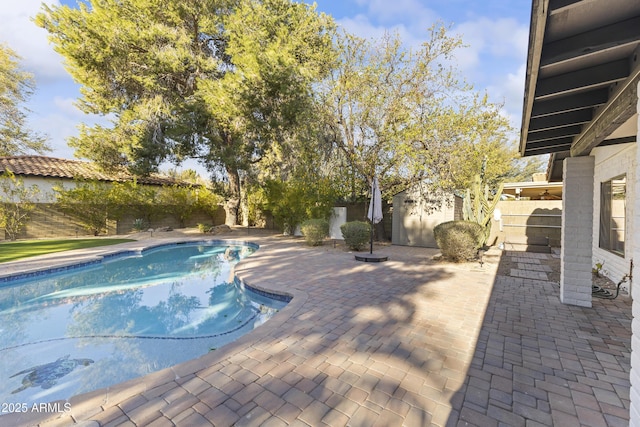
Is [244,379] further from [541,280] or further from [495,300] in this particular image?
[541,280]

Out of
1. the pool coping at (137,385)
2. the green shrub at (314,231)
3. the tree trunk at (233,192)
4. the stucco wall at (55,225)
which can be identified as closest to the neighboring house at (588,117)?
the pool coping at (137,385)

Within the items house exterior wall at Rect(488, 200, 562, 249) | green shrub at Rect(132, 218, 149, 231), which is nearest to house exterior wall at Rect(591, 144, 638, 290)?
house exterior wall at Rect(488, 200, 562, 249)

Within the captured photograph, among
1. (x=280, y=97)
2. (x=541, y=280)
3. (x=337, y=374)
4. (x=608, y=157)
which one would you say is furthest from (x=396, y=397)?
(x=280, y=97)

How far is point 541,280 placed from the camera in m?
6.79

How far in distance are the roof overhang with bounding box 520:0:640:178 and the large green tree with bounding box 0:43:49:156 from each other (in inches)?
1155

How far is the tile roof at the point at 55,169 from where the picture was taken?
14.7m

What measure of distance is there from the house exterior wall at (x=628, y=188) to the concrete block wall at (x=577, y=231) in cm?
46

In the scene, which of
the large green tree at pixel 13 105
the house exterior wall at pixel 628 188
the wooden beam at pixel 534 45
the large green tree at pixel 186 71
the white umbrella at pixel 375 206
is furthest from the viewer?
the large green tree at pixel 13 105

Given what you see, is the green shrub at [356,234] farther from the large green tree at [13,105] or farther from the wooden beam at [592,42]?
the large green tree at [13,105]

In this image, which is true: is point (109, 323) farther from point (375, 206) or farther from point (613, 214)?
point (613, 214)

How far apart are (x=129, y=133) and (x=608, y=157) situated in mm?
19661


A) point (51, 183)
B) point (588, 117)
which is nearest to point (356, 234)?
point (588, 117)

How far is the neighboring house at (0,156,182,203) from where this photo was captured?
14.7 m

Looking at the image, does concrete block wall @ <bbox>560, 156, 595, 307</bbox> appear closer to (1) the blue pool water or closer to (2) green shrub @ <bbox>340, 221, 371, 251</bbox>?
(1) the blue pool water
